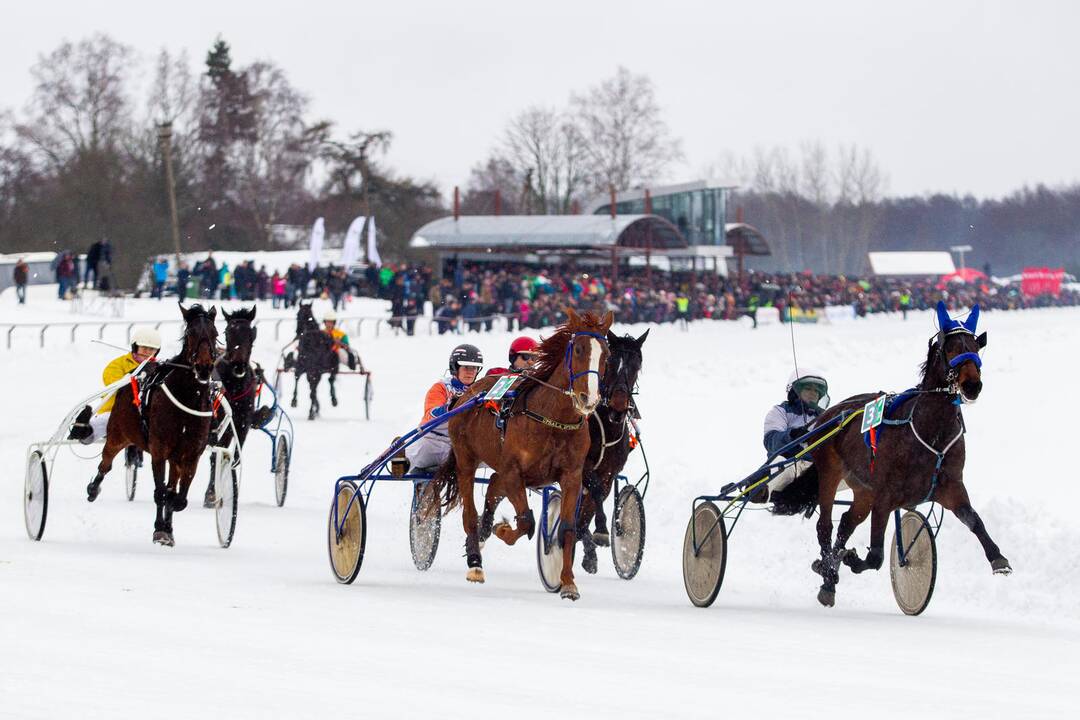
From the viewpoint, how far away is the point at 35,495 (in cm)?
1116

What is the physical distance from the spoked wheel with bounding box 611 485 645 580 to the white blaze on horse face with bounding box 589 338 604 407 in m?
1.79

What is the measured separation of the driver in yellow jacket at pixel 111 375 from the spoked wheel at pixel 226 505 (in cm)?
105

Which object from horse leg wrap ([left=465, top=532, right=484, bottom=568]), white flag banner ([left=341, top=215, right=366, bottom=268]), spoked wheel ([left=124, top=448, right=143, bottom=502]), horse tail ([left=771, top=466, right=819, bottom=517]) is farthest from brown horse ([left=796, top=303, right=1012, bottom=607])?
white flag banner ([left=341, top=215, right=366, bottom=268])

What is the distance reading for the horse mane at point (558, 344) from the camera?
862 cm

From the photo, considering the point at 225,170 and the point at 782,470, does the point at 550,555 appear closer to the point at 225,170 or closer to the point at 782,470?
the point at 782,470

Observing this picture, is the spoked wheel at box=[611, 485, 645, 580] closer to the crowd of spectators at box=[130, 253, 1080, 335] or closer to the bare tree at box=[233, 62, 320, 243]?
the crowd of spectators at box=[130, 253, 1080, 335]

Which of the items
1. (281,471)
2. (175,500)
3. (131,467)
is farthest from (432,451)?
(131,467)

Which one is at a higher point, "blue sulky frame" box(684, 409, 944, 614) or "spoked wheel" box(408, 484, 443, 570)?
"blue sulky frame" box(684, 409, 944, 614)

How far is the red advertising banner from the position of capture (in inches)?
2744

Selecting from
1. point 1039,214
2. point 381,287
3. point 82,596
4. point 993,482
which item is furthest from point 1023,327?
point 1039,214

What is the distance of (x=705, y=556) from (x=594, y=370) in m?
1.27

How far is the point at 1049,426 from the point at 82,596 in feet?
42.6

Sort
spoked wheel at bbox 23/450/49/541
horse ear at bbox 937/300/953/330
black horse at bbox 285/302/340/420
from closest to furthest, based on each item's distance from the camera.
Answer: horse ear at bbox 937/300/953/330
spoked wheel at bbox 23/450/49/541
black horse at bbox 285/302/340/420

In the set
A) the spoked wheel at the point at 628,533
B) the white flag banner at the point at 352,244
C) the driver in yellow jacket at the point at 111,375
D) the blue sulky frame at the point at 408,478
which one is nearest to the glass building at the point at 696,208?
the white flag banner at the point at 352,244
